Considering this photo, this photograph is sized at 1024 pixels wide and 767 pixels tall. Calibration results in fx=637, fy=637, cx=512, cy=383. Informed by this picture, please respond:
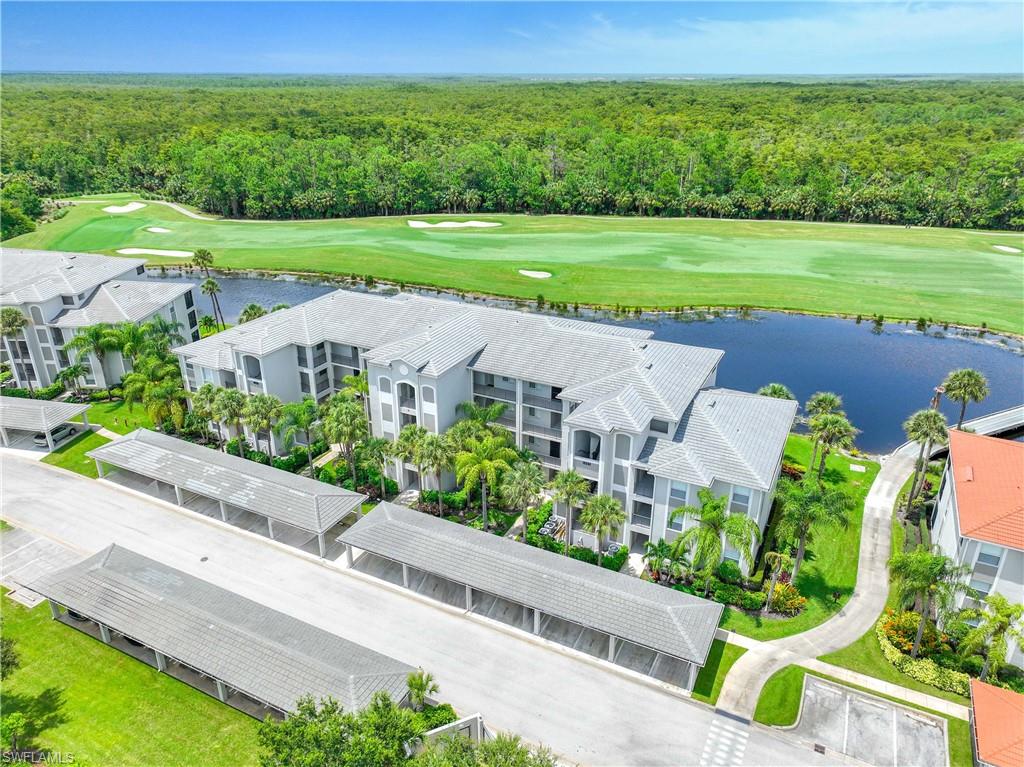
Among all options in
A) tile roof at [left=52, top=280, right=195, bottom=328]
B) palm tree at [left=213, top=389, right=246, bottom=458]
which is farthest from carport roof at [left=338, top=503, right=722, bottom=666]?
tile roof at [left=52, top=280, right=195, bottom=328]

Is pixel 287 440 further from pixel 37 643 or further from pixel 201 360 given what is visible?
pixel 37 643

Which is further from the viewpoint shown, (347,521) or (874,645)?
(347,521)

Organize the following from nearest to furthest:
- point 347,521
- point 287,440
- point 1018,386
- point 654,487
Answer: point 654,487, point 347,521, point 287,440, point 1018,386

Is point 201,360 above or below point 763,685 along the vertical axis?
above

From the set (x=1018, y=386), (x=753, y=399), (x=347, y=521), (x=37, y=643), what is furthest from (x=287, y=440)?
(x=1018, y=386)

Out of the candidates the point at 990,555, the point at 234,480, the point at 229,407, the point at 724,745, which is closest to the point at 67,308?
the point at 229,407

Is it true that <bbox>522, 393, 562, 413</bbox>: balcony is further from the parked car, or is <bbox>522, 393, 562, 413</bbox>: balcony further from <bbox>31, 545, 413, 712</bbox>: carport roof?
the parked car
